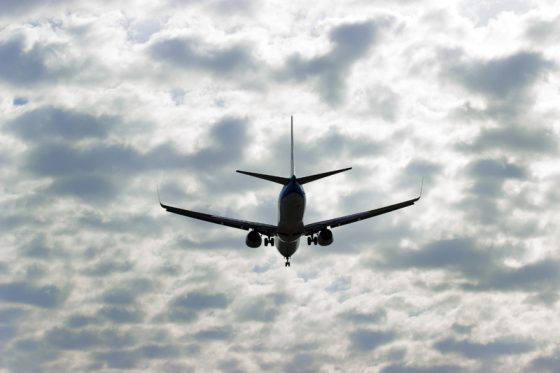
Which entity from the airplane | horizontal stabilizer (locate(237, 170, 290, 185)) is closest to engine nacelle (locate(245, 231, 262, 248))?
the airplane

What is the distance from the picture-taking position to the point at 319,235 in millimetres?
83875

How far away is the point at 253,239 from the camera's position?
83.9 m

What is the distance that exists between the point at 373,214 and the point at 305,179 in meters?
14.4

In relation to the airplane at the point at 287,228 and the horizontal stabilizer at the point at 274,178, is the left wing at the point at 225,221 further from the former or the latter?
the horizontal stabilizer at the point at 274,178

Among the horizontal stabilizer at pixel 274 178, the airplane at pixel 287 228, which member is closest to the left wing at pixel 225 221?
the airplane at pixel 287 228

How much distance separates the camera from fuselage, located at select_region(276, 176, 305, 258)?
7075cm

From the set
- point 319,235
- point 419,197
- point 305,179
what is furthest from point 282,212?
point 419,197

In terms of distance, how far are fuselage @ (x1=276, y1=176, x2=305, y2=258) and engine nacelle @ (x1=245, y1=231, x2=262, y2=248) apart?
2.55 metres

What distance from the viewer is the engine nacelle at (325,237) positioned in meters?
83.4

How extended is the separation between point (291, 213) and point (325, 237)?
11.5 metres

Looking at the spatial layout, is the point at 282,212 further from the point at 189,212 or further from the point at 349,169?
the point at 189,212

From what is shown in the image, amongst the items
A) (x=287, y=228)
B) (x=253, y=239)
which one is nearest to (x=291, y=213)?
(x=287, y=228)

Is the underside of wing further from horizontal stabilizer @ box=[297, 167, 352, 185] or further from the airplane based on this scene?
horizontal stabilizer @ box=[297, 167, 352, 185]

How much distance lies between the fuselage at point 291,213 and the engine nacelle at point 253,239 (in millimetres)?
2547
